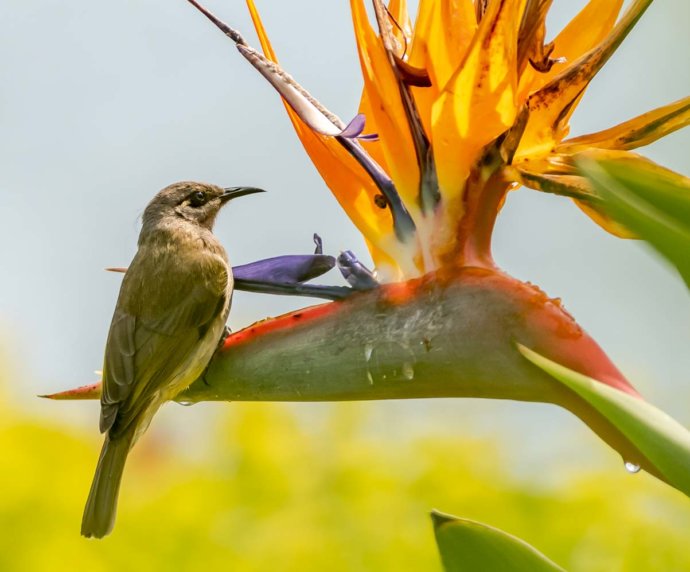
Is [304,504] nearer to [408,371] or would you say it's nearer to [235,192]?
[235,192]

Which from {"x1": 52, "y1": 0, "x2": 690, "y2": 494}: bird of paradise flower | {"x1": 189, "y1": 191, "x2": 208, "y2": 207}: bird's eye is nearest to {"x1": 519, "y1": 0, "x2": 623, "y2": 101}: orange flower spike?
{"x1": 52, "y1": 0, "x2": 690, "y2": 494}: bird of paradise flower

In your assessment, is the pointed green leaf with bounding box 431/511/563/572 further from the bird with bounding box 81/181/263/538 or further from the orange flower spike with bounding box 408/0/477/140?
the bird with bounding box 81/181/263/538

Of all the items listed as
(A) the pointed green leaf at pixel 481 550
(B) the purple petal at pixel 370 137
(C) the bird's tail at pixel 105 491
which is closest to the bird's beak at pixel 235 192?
(C) the bird's tail at pixel 105 491

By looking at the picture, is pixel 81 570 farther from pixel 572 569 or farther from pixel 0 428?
pixel 572 569

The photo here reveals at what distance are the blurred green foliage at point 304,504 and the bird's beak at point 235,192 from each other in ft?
2.55

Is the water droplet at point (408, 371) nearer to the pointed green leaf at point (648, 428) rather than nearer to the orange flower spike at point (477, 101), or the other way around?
the orange flower spike at point (477, 101)

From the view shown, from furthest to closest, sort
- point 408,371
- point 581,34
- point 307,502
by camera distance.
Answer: point 307,502, point 581,34, point 408,371

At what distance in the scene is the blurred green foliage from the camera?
104 inches

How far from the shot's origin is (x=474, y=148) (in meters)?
1.21

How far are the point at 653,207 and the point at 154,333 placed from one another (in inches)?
63.5

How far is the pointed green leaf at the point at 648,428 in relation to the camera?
72cm

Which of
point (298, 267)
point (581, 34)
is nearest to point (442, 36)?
point (581, 34)

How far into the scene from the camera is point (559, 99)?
1201 millimetres

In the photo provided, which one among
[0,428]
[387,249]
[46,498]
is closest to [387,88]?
[387,249]
